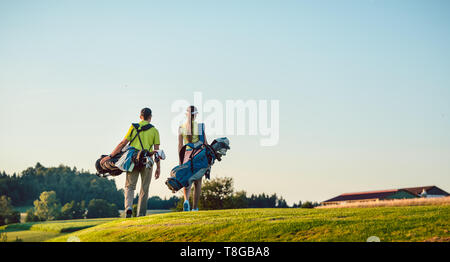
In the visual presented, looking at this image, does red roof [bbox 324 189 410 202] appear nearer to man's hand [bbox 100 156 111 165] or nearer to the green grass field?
man's hand [bbox 100 156 111 165]

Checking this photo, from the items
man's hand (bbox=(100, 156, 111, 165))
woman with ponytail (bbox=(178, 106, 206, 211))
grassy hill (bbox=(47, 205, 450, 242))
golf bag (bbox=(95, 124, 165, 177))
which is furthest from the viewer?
woman with ponytail (bbox=(178, 106, 206, 211))

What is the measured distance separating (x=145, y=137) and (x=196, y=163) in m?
2.18

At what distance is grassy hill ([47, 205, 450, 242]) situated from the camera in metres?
10.7

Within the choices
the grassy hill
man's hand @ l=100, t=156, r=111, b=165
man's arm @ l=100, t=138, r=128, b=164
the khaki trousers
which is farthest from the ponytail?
the grassy hill

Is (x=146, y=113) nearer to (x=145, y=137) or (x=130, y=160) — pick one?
(x=145, y=137)

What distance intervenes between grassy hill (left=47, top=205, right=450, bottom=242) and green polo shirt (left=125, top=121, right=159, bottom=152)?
310 cm

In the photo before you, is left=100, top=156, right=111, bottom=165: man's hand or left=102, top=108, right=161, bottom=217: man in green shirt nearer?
left=102, top=108, right=161, bottom=217: man in green shirt

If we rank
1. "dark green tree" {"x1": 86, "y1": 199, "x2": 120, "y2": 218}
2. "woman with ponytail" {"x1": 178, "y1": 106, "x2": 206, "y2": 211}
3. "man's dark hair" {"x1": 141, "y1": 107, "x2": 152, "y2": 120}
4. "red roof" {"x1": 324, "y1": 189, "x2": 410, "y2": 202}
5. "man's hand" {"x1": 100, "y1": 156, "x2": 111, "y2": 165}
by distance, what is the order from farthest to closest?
"red roof" {"x1": 324, "y1": 189, "x2": 410, "y2": 202} → "dark green tree" {"x1": 86, "y1": 199, "x2": 120, "y2": 218} → "woman with ponytail" {"x1": 178, "y1": 106, "x2": 206, "y2": 211} → "man's hand" {"x1": 100, "y1": 156, "x2": 111, "y2": 165} → "man's dark hair" {"x1": 141, "y1": 107, "x2": 152, "y2": 120}

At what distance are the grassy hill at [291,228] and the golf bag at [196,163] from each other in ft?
8.08

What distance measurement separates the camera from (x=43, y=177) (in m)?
86.9

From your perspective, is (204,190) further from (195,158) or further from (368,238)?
(368,238)

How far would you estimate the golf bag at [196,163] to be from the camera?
16688 millimetres
